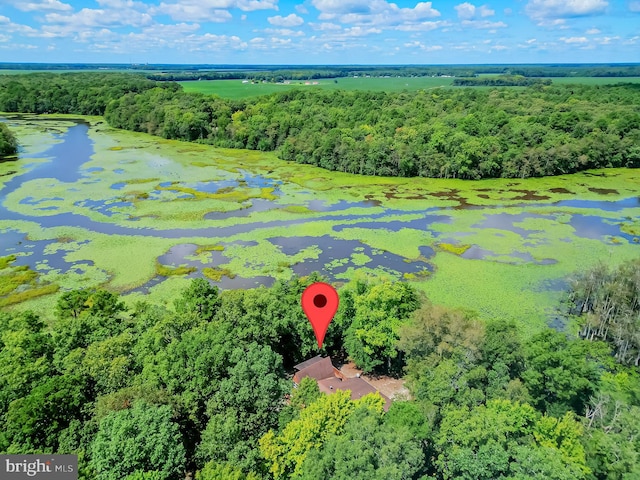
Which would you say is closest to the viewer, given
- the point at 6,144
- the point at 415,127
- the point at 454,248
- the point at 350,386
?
the point at 350,386

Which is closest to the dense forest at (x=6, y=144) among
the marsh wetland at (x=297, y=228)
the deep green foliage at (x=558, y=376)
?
the marsh wetland at (x=297, y=228)

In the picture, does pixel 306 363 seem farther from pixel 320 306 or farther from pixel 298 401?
pixel 298 401

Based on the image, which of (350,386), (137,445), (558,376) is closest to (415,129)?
(350,386)

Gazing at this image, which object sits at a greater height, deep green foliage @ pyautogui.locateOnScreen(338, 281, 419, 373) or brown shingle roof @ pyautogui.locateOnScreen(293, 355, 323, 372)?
deep green foliage @ pyautogui.locateOnScreen(338, 281, 419, 373)

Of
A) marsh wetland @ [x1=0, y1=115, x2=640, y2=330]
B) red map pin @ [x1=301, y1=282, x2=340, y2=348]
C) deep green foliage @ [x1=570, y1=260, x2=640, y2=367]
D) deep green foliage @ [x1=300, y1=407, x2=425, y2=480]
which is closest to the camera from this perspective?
deep green foliage @ [x1=300, y1=407, x2=425, y2=480]

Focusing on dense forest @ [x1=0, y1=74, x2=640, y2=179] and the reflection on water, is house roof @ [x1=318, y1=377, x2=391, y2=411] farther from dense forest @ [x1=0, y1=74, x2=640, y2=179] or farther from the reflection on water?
dense forest @ [x1=0, y1=74, x2=640, y2=179]

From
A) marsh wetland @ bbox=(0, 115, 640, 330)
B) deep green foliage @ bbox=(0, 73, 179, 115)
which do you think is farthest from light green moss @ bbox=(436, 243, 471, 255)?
deep green foliage @ bbox=(0, 73, 179, 115)

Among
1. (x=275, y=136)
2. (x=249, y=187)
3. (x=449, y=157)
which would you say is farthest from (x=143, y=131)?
(x=449, y=157)
